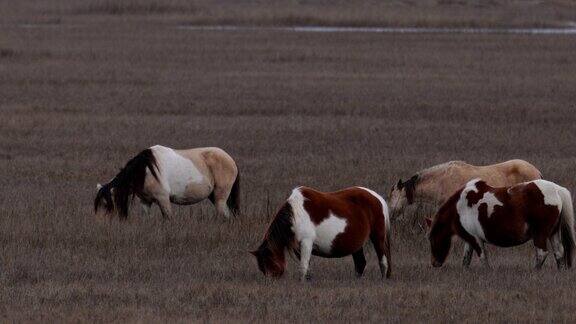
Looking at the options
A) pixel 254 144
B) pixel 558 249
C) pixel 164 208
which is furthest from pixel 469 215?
pixel 254 144

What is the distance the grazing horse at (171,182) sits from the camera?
12.2 m

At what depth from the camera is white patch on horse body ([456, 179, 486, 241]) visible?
10.3m

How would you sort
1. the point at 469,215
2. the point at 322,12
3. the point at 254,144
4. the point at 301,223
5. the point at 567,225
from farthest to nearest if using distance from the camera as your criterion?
the point at 322,12
the point at 254,144
the point at 469,215
the point at 567,225
the point at 301,223

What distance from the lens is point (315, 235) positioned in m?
9.55

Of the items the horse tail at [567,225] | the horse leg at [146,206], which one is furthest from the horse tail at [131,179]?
the horse tail at [567,225]

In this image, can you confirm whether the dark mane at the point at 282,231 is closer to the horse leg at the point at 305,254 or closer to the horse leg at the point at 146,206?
the horse leg at the point at 305,254

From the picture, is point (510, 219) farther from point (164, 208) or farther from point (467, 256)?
point (164, 208)

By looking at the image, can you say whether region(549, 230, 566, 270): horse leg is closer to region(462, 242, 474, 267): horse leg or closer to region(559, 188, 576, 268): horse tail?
region(559, 188, 576, 268): horse tail

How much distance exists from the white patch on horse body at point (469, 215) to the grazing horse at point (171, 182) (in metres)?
3.23

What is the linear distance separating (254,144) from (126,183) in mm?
7365

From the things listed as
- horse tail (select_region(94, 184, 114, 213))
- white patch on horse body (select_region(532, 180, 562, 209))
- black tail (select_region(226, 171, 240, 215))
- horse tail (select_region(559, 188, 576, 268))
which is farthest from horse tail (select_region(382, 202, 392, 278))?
black tail (select_region(226, 171, 240, 215))

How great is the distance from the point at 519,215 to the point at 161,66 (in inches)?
896

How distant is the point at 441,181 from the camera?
13000 millimetres

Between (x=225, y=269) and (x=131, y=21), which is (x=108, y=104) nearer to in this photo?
(x=225, y=269)
